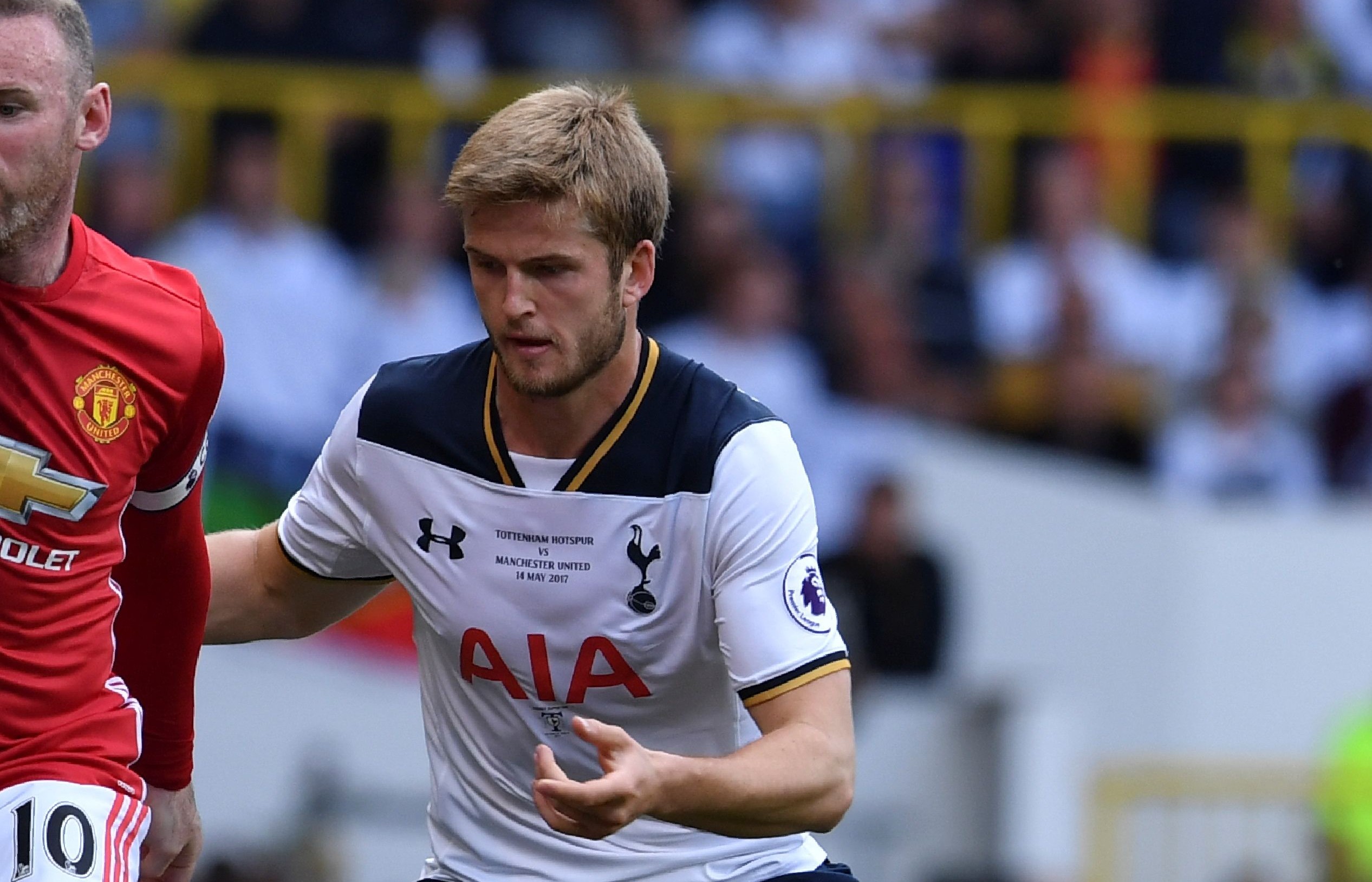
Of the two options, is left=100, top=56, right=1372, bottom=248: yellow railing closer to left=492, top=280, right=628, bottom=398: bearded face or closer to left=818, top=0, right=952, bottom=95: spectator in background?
Result: left=818, top=0, right=952, bottom=95: spectator in background

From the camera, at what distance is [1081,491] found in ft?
39.6

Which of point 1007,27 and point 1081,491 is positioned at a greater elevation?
point 1007,27

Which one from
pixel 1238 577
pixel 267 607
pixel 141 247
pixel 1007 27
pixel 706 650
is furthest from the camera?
pixel 1007 27

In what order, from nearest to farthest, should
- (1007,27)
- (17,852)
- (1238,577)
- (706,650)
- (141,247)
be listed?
1. (17,852)
2. (706,650)
3. (141,247)
4. (1238,577)
5. (1007,27)

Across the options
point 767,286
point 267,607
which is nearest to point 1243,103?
point 767,286

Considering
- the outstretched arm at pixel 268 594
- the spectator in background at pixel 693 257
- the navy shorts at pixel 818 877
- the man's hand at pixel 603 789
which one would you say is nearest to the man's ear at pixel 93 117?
the outstretched arm at pixel 268 594

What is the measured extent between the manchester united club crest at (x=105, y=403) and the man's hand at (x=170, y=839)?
847 millimetres

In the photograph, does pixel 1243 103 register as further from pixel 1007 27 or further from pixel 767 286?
pixel 767 286

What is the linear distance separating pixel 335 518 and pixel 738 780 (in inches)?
46.3

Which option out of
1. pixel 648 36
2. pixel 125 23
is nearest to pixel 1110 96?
pixel 648 36

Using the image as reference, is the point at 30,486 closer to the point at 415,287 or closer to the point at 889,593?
the point at 415,287

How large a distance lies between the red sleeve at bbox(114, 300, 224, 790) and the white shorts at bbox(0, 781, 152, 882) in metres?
0.42

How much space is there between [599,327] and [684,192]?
741 centimetres

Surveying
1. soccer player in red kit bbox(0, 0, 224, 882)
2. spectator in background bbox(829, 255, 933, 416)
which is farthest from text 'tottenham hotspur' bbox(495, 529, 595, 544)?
spectator in background bbox(829, 255, 933, 416)
